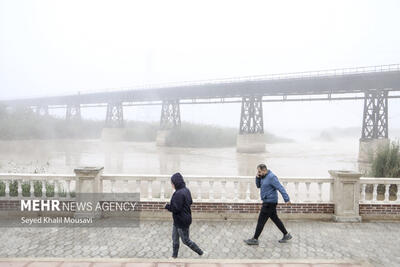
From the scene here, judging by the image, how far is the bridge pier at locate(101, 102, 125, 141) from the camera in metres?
55.9

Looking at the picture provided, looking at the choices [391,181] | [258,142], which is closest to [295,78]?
[258,142]

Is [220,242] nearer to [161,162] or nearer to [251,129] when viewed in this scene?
[161,162]

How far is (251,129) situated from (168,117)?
638 inches

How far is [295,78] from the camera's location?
38156 mm

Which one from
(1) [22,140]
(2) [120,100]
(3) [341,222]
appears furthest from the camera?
(2) [120,100]

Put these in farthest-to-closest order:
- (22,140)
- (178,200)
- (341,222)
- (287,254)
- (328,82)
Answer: (22,140) → (328,82) → (341,222) → (287,254) → (178,200)

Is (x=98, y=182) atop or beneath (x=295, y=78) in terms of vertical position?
beneath

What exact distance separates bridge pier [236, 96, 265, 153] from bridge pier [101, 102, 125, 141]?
82.5ft

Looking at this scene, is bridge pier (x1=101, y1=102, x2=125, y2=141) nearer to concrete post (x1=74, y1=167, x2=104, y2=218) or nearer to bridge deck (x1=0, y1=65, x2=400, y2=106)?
bridge deck (x1=0, y1=65, x2=400, y2=106)

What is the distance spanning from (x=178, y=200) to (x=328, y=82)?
3640 cm

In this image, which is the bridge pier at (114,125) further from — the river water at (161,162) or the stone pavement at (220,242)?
the stone pavement at (220,242)

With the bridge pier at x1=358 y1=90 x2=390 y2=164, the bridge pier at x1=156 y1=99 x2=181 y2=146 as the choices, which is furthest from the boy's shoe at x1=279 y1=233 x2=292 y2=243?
the bridge pier at x1=156 y1=99 x2=181 y2=146

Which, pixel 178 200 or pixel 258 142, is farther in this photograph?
pixel 258 142

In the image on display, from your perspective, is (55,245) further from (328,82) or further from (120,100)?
(120,100)
